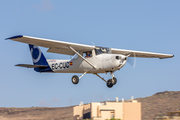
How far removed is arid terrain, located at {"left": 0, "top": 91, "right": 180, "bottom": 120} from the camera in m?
65.8

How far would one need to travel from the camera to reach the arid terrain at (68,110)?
65.8m

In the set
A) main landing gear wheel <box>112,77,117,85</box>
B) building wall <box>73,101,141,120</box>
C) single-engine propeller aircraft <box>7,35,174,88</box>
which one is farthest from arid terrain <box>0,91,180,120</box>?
main landing gear wheel <box>112,77,117,85</box>

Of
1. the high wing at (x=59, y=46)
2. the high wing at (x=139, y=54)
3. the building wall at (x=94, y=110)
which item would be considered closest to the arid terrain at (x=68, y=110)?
the building wall at (x=94, y=110)

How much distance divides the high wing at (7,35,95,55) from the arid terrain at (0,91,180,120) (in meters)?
42.7

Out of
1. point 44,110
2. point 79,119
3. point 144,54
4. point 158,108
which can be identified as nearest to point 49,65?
point 144,54

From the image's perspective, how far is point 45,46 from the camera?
21.5 meters

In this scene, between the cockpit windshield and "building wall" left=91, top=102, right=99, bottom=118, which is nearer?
the cockpit windshield

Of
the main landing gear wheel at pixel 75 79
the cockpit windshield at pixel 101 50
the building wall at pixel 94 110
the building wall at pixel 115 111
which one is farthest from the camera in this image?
the building wall at pixel 94 110

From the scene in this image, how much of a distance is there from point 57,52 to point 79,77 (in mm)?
3009

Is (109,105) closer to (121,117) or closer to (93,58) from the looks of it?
(121,117)

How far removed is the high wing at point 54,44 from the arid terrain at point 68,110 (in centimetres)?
4270

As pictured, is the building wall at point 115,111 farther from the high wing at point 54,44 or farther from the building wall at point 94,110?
the high wing at point 54,44

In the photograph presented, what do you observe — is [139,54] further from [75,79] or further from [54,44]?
[54,44]

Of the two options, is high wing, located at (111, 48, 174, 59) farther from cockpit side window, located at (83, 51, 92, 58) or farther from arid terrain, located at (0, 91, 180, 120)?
arid terrain, located at (0, 91, 180, 120)
